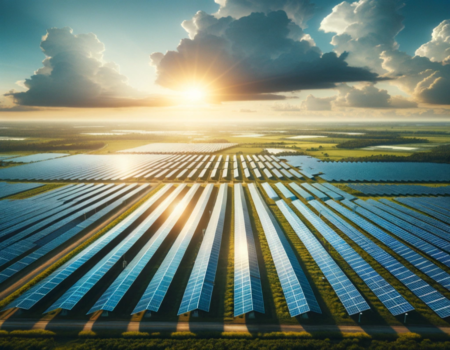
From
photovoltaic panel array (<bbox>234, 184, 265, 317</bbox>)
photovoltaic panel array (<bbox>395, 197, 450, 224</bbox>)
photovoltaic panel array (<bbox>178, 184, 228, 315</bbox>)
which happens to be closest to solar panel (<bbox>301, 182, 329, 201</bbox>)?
photovoltaic panel array (<bbox>395, 197, 450, 224</bbox>)

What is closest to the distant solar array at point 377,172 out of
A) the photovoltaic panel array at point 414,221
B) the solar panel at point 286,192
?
the solar panel at point 286,192

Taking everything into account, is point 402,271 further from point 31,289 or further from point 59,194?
point 59,194

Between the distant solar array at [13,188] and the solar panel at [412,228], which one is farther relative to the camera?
the distant solar array at [13,188]

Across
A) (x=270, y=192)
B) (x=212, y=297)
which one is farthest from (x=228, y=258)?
(x=270, y=192)

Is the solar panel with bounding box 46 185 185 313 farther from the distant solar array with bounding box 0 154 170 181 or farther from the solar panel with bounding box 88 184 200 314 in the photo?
the distant solar array with bounding box 0 154 170 181

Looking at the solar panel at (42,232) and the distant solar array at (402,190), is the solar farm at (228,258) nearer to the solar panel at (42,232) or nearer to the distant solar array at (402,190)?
the solar panel at (42,232)

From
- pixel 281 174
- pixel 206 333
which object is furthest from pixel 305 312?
pixel 281 174

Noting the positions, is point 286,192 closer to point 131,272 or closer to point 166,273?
point 166,273
